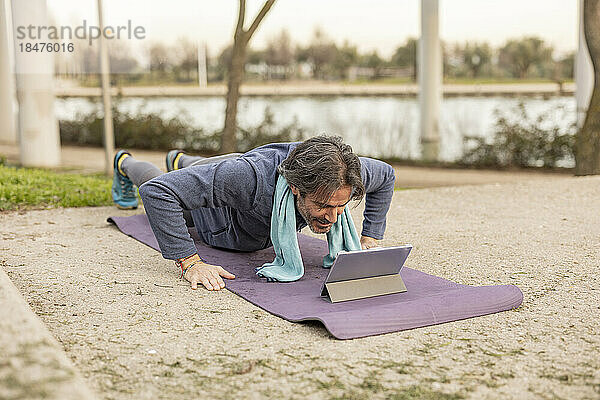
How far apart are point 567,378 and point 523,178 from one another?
7.37 metres

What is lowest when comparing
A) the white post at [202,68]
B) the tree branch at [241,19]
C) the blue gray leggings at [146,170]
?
the blue gray leggings at [146,170]

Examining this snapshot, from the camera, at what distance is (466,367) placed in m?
2.11

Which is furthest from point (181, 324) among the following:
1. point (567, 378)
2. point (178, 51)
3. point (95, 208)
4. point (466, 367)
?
point (178, 51)

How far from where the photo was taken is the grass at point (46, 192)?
525cm

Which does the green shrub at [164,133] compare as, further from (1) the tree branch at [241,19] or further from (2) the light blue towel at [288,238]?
(2) the light blue towel at [288,238]

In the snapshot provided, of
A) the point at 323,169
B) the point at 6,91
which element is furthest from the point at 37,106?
the point at 323,169

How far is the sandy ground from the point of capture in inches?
77.8

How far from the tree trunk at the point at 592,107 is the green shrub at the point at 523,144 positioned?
2.78 metres

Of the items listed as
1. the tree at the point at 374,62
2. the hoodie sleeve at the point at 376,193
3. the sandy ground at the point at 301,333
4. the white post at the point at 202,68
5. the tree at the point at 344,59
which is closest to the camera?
the sandy ground at the point at 301,333

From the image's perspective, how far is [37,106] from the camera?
28.2 feet

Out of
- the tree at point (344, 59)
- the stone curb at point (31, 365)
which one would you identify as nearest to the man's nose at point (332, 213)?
the stone curb at point (31, 365)

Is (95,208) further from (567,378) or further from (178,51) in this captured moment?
(178,51)

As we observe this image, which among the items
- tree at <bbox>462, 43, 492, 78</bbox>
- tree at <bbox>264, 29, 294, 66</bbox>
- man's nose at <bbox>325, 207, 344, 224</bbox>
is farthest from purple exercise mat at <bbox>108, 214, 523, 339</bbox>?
tree at <bbox>264, 29, 294, 66</bbox>

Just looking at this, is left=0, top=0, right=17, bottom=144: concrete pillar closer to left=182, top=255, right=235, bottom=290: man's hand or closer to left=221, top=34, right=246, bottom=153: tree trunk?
left=221, top=34, right=246, bottom=153: tree trunk
